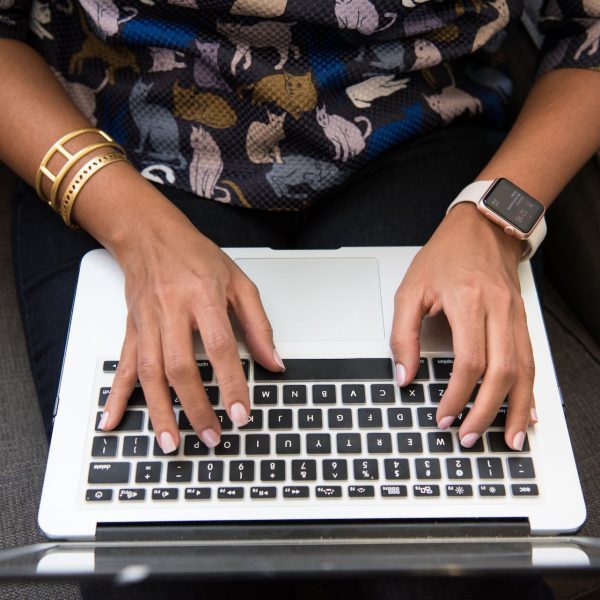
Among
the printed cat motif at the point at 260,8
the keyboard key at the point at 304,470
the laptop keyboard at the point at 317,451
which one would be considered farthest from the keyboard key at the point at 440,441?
the printed cat motif at the point at 260,8

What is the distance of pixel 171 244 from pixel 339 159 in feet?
0.84

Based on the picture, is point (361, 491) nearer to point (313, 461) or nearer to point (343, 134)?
point (313, 461)

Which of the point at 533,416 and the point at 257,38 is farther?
the point at 257,38

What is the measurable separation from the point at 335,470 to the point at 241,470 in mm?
86

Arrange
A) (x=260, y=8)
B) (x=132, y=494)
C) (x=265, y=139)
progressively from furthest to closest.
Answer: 1. (x=265, y=139)
2. (x=260, y=8)
3. (x=132, y=494)

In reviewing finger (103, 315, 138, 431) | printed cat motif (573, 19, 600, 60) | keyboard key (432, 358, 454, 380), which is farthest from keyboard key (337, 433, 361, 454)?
printed cat motif (573, 19, 600, 60)

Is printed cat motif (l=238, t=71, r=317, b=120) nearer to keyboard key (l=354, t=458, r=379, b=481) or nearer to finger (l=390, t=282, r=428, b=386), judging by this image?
finger (l=390, t=282, r=428, b=386)

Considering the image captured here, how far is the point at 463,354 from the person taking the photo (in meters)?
0.56

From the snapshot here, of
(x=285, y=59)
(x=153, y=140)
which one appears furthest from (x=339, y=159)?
(x=153, y=140)

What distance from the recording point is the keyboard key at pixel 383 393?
58cm

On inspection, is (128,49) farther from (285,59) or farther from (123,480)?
(123,480)

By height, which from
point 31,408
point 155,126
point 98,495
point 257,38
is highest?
point 257,38

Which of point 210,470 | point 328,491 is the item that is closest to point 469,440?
point 328,491

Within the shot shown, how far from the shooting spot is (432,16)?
71cm
